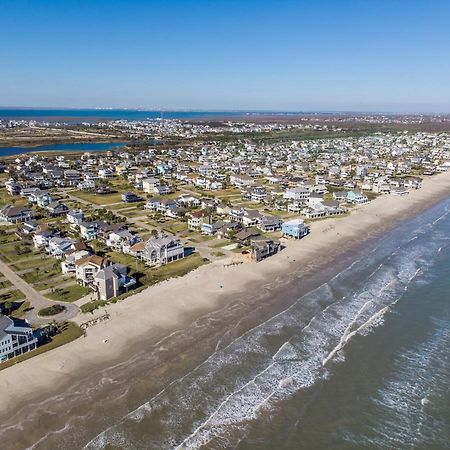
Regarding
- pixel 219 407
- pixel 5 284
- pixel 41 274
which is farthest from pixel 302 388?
pixel 5 284

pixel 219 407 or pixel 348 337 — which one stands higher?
pixel 348 337

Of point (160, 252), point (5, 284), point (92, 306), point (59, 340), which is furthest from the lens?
point (160, 252)

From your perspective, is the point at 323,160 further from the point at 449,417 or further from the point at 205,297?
the point at 449,417

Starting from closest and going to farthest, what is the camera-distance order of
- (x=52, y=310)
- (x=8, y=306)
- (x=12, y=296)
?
(x=52, y=310)
(x=8, y=306)
(x=12, y=296)

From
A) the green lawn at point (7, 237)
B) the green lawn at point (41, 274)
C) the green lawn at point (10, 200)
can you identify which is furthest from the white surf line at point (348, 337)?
the green lawn at point (10, 200)

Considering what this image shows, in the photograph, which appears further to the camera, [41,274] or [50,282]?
[41,274]

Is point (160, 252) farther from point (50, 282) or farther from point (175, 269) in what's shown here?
point (50, 282)

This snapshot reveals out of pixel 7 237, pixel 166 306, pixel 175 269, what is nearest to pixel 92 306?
pixel 166 306

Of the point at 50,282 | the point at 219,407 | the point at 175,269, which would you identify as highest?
the point at 175,269
